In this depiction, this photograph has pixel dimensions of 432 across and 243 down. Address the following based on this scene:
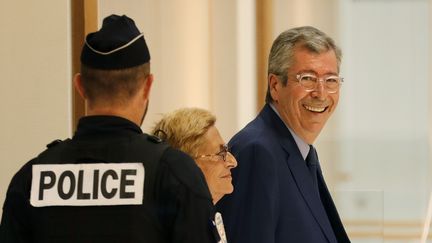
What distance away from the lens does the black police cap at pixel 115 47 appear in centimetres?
159

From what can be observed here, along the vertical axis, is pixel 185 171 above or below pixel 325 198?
above

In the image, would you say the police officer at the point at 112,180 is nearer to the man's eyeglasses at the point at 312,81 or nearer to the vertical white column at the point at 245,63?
the man's eyeglasses at the point at 312,81

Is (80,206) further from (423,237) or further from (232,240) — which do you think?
(423,237)

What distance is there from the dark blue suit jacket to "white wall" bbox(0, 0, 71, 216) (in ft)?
2.86

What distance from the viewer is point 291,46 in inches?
99.1

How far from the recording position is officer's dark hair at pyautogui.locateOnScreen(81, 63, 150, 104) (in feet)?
5.17

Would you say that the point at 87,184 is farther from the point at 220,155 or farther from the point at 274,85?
the point at 274,85

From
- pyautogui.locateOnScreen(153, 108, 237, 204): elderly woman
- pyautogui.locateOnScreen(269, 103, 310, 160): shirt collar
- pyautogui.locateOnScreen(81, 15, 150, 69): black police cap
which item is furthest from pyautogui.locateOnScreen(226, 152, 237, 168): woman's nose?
pyautogui.locateOnScreen(81, 15, 150, 69): black police cap

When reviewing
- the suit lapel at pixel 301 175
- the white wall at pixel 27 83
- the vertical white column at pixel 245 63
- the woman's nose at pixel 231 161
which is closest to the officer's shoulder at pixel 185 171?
the woman's nose at pixel 231 161

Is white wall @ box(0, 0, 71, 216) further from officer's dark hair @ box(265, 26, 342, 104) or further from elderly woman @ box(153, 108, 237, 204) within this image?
elderly woman @ box(153, 108, 237, 204)

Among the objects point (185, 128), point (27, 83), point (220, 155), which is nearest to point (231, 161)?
point (220, 155)

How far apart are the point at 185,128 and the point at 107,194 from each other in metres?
0.55

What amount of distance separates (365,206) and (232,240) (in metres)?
1.92

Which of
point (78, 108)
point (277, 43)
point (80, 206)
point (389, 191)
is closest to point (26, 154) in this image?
point (78, 108)
